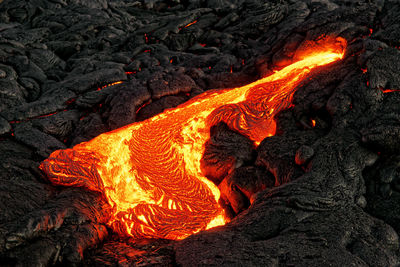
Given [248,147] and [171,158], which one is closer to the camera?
[248,147]

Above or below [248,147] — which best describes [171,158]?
below

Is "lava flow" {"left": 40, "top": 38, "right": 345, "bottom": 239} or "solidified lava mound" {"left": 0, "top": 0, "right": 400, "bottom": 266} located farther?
"lava flow" {"left": 40, "top": 38, "right": 345, "bottom": 239}

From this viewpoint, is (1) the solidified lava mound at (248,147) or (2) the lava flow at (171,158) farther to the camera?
(2) the lava flow at (171,158)

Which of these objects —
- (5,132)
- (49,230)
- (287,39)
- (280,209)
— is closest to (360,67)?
(287,39)

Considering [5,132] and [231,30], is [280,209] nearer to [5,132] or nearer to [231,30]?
[5,132]
